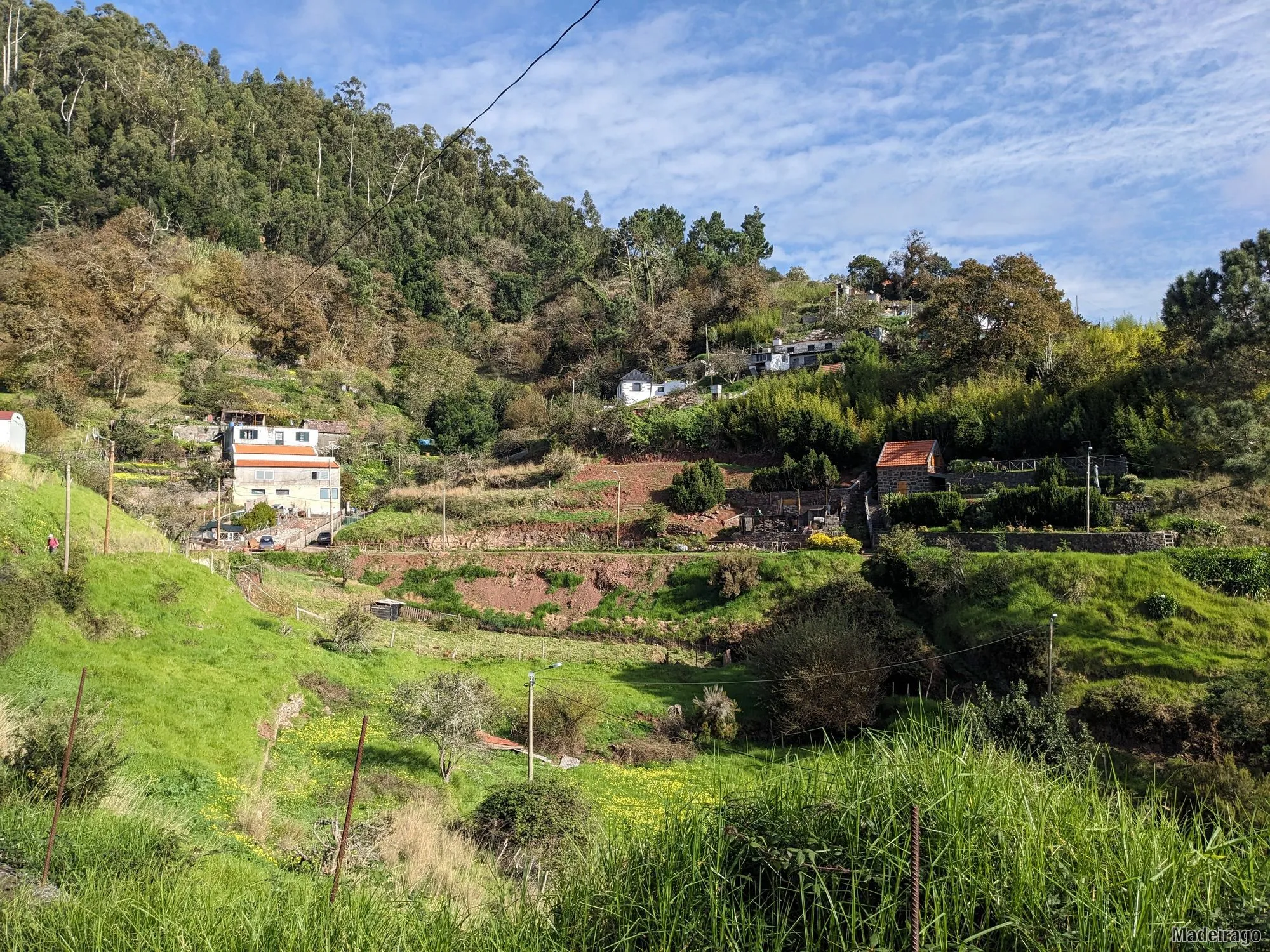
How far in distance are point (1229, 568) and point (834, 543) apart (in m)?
13.2

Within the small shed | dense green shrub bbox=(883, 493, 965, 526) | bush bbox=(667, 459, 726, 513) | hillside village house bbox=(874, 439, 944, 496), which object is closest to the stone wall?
dense green shrub bbox=(883, 493, 965, 526)

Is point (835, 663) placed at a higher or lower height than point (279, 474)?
lower

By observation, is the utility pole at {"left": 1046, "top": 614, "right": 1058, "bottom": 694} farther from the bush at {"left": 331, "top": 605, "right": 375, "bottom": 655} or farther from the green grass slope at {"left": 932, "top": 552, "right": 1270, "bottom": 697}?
the bush at {"left": 331, "top": 605, "right": 375, "bottom": 655}

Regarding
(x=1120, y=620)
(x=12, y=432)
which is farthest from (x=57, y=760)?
(x=12, y=432)

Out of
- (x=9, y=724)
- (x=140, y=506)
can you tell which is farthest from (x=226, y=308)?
(x=9, y=724)

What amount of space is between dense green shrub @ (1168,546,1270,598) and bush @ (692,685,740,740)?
13.0m

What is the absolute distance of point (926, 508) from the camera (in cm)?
3212

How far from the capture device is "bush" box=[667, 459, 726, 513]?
3975cm

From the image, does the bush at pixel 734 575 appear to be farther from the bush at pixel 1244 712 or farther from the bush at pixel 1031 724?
the bush at pixel 1244 712

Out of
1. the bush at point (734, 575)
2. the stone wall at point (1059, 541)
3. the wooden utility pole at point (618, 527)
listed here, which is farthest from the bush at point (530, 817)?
the wooden utility pole at point (618, 527)

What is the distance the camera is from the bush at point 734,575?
3023 centimetres

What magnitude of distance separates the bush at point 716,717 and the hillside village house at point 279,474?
2961 cm

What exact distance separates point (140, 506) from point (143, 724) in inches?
1076

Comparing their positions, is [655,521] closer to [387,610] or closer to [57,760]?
[387,610]
